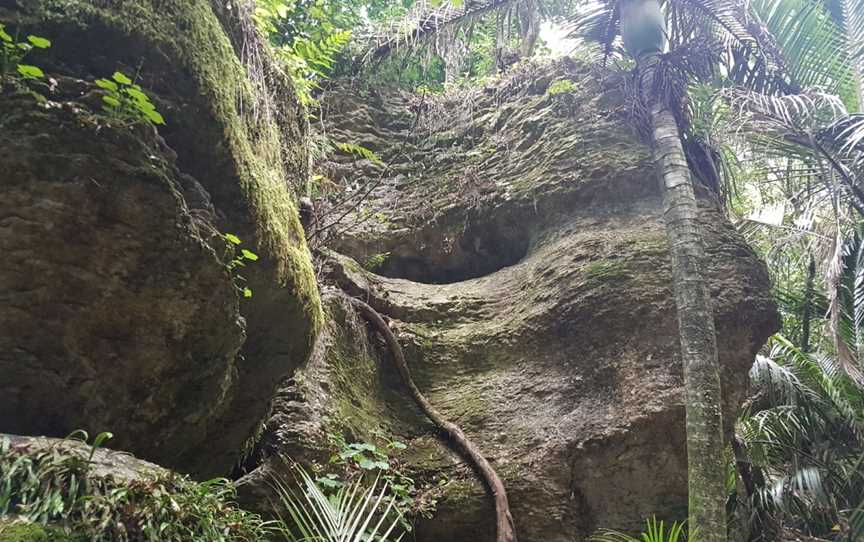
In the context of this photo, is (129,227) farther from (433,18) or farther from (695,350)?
(433,18)

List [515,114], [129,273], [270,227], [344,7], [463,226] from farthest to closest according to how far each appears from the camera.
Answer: [344,7] → [515,114] → [463,226] → [270,227] → [129,273]

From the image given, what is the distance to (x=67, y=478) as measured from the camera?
227 centimetres

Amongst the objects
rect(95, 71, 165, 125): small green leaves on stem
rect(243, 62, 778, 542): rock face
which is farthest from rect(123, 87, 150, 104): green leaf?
rect(243, 62, 778, 542): rock face

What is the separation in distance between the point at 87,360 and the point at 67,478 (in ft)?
2.23

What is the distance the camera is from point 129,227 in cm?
268

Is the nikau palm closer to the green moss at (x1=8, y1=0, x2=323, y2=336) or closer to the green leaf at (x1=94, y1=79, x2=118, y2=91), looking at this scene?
the green moss at (x1=8, y1=0, x2=323, y2=336)

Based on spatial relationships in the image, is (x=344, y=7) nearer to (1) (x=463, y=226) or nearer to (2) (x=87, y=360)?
(1) (x=463, y=226)

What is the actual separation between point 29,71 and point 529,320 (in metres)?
4.38

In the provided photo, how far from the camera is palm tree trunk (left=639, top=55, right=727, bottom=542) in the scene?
357 centimetres

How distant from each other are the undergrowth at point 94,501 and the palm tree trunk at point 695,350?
2.70 meters

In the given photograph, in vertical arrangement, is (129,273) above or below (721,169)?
below

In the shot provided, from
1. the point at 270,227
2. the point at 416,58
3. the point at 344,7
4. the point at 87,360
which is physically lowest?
the point at 87,360

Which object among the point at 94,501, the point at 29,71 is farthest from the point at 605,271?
the point at 29,71

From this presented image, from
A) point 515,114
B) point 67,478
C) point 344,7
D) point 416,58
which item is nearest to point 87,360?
point 67,478
